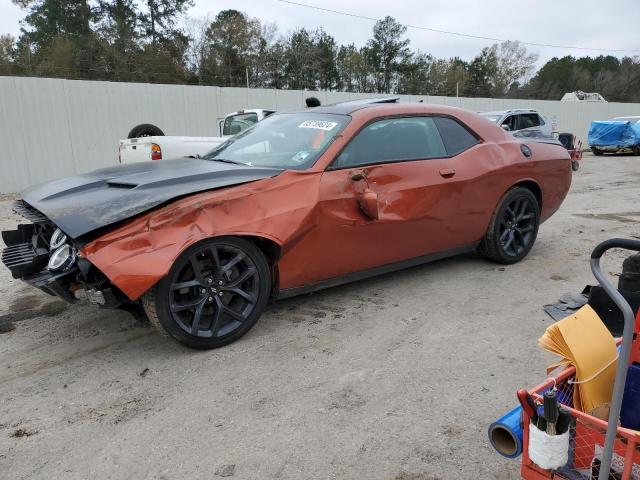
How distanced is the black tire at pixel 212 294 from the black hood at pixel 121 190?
0.39 m

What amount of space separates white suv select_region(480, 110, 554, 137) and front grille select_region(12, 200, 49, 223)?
1155 cm

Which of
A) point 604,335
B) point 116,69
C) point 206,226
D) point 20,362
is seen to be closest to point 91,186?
point 206,226

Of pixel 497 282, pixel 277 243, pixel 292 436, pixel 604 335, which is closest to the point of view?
pixel 604 335

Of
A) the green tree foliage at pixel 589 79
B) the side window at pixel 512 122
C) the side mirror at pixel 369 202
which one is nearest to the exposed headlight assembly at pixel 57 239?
the side mirror at pixel 369 202

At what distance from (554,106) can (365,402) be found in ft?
91.1

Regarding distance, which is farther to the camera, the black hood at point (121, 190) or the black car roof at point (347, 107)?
the black car roof at point (347, 107)

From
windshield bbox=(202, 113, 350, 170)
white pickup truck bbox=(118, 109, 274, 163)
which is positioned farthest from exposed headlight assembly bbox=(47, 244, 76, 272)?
white pickup truck bbox=(118, 109, 274, 163)

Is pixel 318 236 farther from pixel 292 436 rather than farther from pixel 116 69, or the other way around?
pixel 116 69

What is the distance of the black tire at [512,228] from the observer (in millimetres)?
4848

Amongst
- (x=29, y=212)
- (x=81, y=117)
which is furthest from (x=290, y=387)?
(x=81, y=117)

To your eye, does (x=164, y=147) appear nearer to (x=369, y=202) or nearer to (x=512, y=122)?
(x=369, y=202)

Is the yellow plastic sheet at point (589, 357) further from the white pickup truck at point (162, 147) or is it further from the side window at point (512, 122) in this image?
the side window at point (512, 122)

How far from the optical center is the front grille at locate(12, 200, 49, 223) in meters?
3.34

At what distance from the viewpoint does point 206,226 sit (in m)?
3.06
